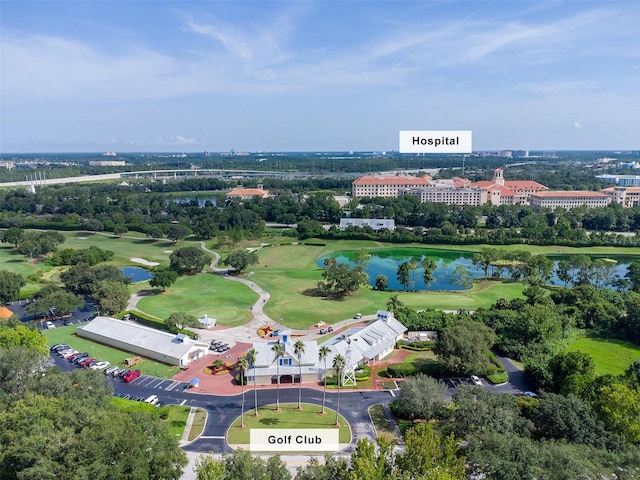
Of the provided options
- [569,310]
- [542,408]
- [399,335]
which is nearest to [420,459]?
[542,408]

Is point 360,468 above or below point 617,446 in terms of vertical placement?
above

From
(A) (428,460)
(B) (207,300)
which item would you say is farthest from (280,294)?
(A) (428,460)

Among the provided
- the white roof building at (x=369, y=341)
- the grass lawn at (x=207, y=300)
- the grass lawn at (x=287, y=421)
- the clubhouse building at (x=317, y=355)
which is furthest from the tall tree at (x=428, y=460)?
the grass lawn at (x=207, y=300)

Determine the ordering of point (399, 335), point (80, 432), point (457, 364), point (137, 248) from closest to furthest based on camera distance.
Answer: point (80, 432) < point (457, 364) < point (399, 335) < point (137, 248)

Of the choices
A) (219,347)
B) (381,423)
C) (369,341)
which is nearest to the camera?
(381,423)

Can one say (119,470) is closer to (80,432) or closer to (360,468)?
(80,432)

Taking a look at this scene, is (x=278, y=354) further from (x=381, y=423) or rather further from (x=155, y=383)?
(x=155, y=383)

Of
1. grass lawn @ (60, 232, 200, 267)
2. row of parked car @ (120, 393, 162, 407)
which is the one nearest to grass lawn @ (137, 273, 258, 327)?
row of parked car @ (120, 393, 162, 407)
